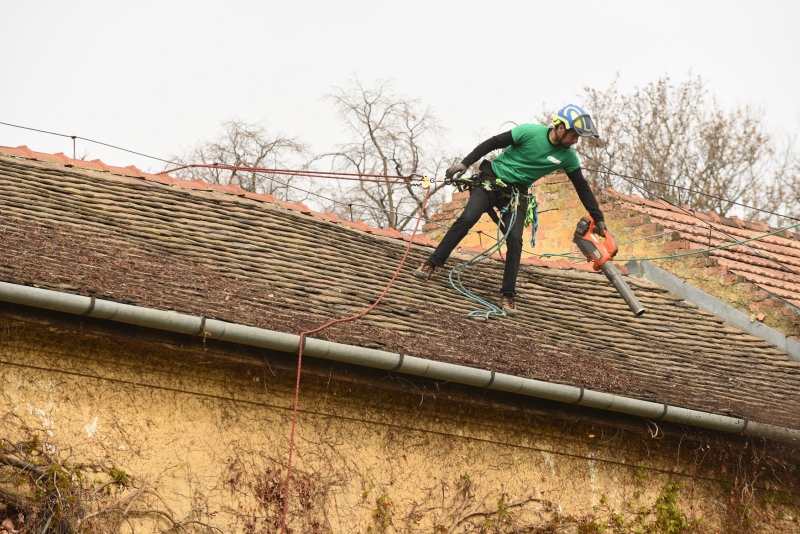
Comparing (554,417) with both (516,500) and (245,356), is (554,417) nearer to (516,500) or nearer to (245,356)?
(516,500)

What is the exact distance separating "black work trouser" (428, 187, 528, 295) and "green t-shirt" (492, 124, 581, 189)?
0.68ft

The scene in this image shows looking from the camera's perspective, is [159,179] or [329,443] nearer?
[329,443]

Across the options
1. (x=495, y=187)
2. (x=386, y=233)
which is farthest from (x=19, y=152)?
(x=495, y=187)

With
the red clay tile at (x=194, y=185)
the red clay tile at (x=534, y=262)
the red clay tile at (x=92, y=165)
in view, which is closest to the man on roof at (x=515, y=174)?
the red clay tile at (x=534, y=262)

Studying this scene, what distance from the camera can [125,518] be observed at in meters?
6.80

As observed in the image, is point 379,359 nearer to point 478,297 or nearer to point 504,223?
point 478,297

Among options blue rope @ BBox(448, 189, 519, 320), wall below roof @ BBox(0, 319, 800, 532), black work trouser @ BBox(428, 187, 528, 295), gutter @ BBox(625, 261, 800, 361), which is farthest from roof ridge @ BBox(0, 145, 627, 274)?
wall below roof @ BBox(0, 319, 800, 532)

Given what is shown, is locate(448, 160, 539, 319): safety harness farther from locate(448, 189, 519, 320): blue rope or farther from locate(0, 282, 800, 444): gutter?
locate(0, 282, 800, 444): gutter

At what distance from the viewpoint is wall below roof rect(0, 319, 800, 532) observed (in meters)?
6.85

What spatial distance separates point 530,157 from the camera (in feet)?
32.9

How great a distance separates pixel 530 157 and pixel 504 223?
28.4 inches

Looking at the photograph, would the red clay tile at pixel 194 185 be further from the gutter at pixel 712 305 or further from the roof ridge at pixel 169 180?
the gutter at pixel 712 305

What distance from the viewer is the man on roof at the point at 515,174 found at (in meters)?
9.84

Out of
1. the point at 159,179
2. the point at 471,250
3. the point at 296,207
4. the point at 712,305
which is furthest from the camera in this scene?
the point at 471,250
